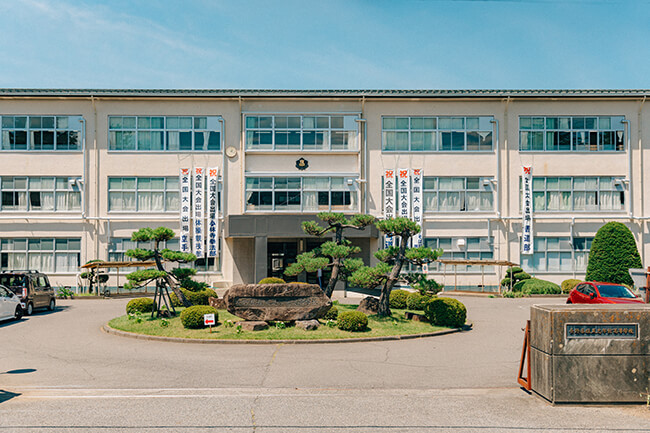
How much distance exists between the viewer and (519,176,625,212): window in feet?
114

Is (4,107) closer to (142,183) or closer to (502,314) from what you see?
(142,183)

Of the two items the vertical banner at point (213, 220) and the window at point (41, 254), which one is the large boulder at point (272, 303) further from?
the window at point (41, 254)

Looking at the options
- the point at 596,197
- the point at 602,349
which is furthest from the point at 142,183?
the point at 602,349

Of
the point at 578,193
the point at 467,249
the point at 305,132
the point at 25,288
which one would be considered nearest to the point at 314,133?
the point at 305,132

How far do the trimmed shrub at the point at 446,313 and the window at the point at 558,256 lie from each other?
1736 centimetres

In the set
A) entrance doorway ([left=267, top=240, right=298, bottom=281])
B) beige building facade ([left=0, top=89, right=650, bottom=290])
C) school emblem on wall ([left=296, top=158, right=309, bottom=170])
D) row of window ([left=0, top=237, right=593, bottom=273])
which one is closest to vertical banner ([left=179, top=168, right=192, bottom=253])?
beige building facade ([left=0, top=89, right=650, bottom=290])

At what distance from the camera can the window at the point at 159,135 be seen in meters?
34.1

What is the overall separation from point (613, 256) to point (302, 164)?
16.7 metres

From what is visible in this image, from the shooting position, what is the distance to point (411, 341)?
1662cm

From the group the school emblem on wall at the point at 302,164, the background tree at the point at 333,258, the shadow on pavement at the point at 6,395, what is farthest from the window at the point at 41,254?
the shadow on pavement at the point at 6,395

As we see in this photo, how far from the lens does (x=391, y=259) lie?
20.2 meters

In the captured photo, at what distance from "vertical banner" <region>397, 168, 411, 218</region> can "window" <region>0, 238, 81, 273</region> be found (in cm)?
1783

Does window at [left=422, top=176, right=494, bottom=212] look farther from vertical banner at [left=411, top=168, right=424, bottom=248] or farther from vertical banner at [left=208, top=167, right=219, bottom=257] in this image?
vertical banner at [left=208, top=167, right=219, bottom=257]

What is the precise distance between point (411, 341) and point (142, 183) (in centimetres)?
2202
